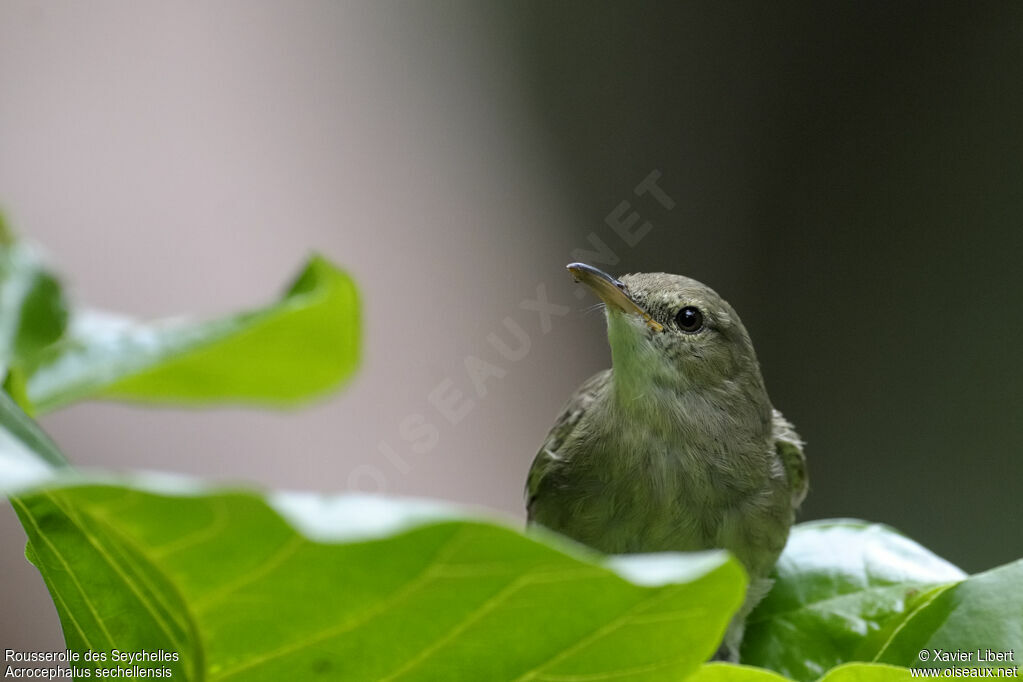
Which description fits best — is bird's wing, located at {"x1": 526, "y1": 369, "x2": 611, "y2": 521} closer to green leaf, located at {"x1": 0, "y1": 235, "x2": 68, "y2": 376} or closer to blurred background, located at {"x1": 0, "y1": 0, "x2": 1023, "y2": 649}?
green leaf, located at {"x1": 0, "y1": 235, "x2": 68, "y2": 376}

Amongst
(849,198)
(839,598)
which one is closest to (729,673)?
(839,598)

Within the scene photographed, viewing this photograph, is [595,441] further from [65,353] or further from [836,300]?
[836,300]

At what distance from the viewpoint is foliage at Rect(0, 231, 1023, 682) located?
0.74m

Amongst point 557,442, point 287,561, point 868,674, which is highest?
point 287,561

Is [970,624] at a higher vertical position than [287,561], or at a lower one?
lower

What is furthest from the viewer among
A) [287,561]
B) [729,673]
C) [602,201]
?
[602,201]

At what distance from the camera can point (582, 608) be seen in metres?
0.92

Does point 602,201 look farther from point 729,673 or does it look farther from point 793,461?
point 729,673

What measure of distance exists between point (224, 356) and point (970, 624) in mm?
1085

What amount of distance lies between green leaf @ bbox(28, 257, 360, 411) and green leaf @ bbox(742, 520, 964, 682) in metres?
1.13

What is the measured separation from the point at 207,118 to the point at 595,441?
3.77m

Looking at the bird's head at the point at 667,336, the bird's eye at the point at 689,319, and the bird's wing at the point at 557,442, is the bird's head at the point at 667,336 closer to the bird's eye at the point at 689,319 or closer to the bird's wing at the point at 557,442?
the bird's eye at the point at 689,319

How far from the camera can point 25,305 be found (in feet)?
2.97

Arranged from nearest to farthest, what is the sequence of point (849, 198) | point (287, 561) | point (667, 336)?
point (287, 561)
point (667, 336)
point (849, 198)
